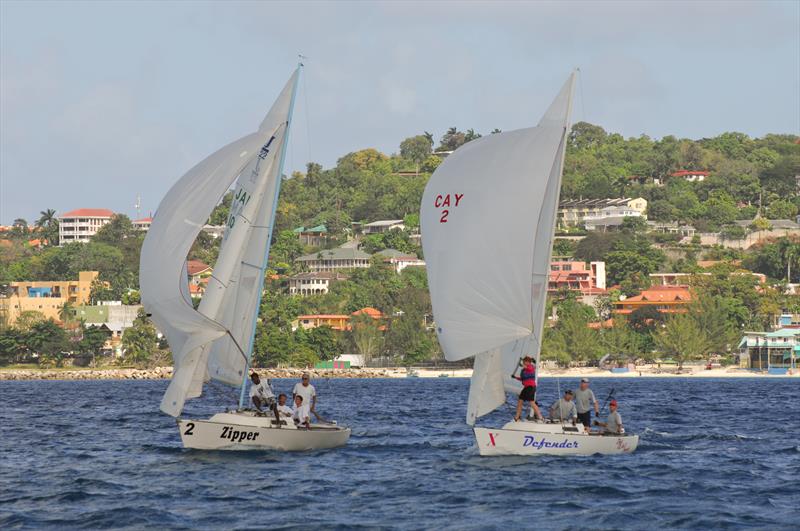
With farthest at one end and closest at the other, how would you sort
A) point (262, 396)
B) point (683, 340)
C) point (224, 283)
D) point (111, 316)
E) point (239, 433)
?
1. point (111, 316)
2. point (683, 340)
3. point (224, 283)
4. point (262, 396)
5. point (239, 433)

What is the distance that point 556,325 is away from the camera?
588ft

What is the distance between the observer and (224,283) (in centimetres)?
3869

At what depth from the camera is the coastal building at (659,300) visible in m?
184

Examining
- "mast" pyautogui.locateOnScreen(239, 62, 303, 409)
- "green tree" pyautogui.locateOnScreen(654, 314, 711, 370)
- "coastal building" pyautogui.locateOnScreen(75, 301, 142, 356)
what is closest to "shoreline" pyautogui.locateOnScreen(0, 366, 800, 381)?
"green tree" pyautogui.locateOnScreen(654, 314, 711, 370)

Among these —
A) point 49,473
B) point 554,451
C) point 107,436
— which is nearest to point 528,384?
point 554,451

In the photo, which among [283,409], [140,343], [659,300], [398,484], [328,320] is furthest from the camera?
[659,300]

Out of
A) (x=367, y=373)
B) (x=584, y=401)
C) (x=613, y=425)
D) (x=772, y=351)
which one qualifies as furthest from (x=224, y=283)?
Result: (x=772, y=351)

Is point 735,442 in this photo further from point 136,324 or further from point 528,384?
point 136,324

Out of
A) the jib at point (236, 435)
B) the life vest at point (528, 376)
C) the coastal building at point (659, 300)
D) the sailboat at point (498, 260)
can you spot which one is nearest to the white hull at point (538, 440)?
the sailboat at point (498, 260)

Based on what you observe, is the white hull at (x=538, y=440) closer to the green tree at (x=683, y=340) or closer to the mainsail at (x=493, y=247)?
the mainsail at (x=493, y=247)

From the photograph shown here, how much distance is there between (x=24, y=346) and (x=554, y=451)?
139408 mm

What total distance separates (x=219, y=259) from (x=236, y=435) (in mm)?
4882

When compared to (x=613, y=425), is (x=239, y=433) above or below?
below

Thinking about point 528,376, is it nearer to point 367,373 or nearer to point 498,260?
point 498,260
